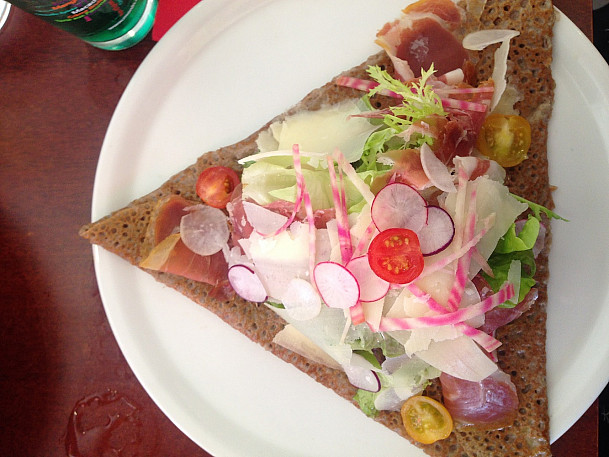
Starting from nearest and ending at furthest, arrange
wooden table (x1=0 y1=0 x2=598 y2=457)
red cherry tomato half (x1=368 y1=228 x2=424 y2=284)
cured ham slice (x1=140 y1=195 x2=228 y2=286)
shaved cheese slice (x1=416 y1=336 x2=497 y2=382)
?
red cherry tomato half (x1=368 y1=228 x2=424 y2=284), shaved cheese slice (x1=416 y1=336 x2=497 y2=382), cured ham slice (x1=140 y1=195 x2=228 y2=286), wooden table (x1=0 y1=0 x2=598 y2=457)

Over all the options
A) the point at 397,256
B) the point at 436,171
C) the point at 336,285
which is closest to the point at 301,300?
the point at 336,285

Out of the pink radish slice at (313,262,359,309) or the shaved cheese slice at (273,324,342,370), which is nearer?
the pink radish slice at (313,262,359,309)

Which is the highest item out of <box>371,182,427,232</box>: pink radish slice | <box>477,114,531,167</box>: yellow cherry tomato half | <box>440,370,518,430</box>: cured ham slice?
<box>477,114,531,167</box>: yellow cherry tomato half

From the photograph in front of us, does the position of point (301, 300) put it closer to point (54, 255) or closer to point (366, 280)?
point (366, 280)

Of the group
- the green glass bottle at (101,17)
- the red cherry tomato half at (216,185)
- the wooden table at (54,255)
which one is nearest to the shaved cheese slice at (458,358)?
the red cherry tomato half at (216,185)

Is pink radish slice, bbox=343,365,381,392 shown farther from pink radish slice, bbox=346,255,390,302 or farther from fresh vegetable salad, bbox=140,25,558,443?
pink radish slice, bbox=346,255,390,302

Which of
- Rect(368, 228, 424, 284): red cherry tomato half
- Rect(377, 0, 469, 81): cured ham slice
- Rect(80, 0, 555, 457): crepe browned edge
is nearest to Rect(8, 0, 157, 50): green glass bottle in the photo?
Rect(80, 0, 555, 457): crepe browned edge

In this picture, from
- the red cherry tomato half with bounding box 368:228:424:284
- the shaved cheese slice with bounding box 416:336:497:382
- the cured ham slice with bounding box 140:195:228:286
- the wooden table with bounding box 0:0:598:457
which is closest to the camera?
the red cherry tomato half with bounding box 368:228:424:284

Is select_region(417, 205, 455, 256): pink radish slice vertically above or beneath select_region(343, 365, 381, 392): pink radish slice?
above
